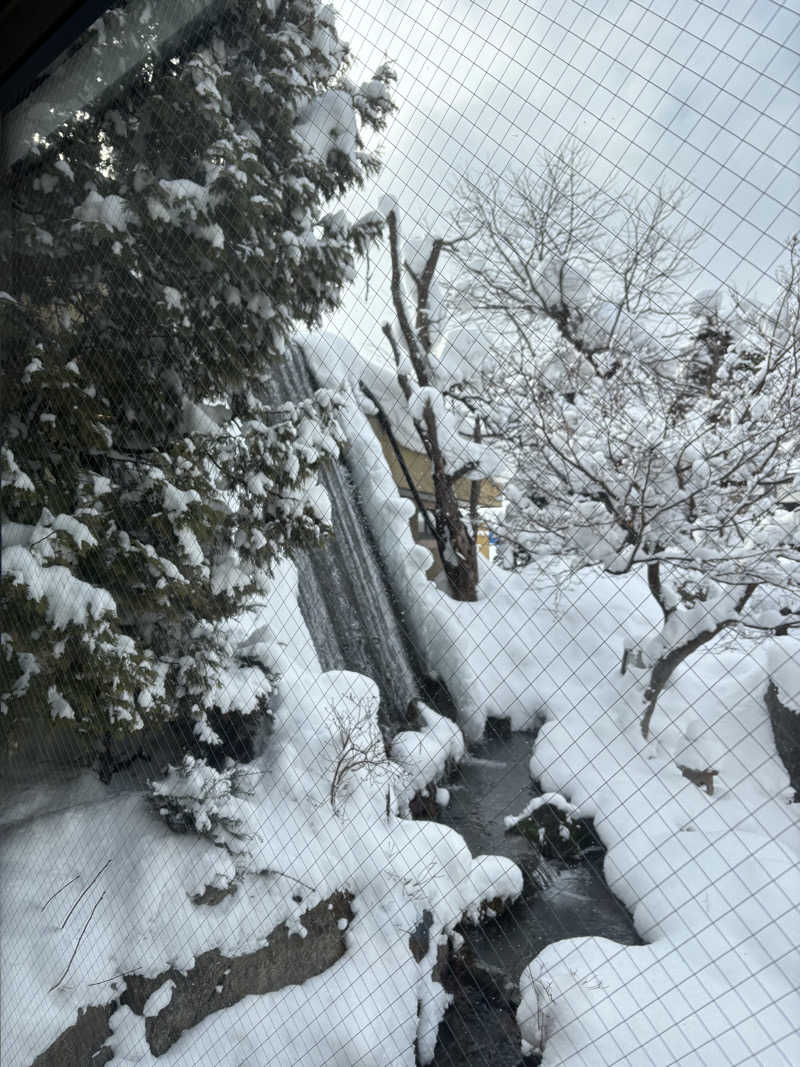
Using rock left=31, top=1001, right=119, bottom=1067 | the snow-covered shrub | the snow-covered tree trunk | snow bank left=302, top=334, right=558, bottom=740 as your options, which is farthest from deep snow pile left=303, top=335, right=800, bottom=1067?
rock left=31, top=1001, right=119, bottom=1067

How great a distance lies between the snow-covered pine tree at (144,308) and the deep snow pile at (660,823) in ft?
0.63

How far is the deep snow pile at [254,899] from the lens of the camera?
1.05 metres

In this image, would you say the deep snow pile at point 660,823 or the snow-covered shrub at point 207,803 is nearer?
the deep snow pile at point 660,823

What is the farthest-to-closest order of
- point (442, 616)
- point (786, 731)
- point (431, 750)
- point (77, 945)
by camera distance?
point (442, 616) → point (431, 750) → point (77, 945) → point (786, 731)

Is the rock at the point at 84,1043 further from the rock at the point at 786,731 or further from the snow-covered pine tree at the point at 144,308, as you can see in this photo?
the rock at the point at 786,731

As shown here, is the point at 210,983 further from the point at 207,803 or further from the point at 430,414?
the point at 430,414

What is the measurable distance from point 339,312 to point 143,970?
44.6 inches

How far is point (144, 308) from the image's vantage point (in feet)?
3.86

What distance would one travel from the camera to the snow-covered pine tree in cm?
108

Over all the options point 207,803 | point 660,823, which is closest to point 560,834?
point 660,823

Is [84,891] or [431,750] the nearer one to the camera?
→ [84,891]

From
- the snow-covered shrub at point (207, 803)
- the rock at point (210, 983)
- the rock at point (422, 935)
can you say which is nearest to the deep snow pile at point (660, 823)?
the rock at point (422, 935)

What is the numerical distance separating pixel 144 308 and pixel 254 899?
41.2 inches

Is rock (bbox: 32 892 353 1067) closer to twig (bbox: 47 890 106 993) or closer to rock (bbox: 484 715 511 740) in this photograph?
twig (bbox: 47 890 106 993)
